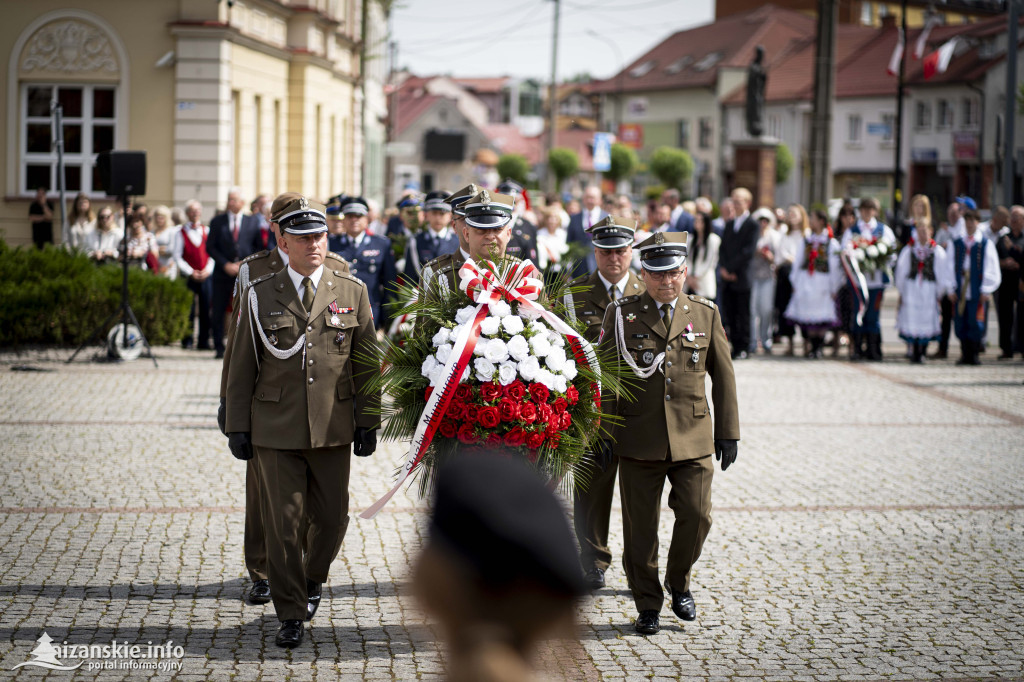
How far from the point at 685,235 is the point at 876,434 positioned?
5856 mm

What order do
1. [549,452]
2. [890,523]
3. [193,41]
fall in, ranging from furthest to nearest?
1. [193,41]
2. [890,523]
3. [549,452]

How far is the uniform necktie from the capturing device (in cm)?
613

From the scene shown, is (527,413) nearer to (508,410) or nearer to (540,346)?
(508,410)

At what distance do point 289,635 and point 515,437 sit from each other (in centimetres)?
147

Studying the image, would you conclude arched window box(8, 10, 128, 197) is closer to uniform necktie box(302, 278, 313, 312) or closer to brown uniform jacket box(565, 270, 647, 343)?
brown uniform jacket box(565, 270, 647, 343)

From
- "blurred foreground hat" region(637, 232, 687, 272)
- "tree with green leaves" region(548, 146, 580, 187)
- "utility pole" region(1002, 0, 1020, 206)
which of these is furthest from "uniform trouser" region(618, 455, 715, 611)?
"tree with green leaves" region(548, 146, 580, 187)

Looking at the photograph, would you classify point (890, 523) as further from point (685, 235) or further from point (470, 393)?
point (470, 393)

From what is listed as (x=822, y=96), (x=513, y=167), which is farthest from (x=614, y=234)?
(x=513, y=167)

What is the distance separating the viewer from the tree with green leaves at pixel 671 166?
75.4m

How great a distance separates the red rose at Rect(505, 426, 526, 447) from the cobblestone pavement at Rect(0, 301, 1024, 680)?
0.90m

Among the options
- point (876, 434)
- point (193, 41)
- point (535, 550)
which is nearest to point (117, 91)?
point (193, 41)

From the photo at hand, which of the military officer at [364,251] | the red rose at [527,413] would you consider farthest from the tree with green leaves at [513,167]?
the red rose at [527,413]

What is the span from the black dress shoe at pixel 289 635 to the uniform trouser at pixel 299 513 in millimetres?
28

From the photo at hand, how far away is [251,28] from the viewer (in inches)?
1039
